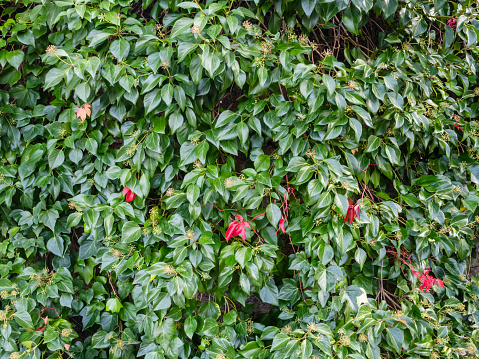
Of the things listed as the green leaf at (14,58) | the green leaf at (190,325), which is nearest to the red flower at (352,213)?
the green leaf at (190,325)

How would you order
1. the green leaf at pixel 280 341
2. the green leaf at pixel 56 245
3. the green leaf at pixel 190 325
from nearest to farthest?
the green leaf at pixel 280 341
the green leaf at pixel 190 325
the green leaf at pixel 56 245

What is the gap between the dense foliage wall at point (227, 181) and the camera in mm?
1276

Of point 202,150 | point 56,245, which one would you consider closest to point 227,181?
point 202,150

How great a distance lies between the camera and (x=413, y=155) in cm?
181

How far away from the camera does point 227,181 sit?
4.18 ft

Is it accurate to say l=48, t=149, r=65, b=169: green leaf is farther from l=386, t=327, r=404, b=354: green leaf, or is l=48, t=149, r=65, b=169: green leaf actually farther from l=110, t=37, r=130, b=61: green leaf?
l=386, t=327, r=404, b=354: green leaf

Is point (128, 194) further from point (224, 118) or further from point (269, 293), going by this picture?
point (269, 293)

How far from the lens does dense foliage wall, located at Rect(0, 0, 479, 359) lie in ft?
4.19

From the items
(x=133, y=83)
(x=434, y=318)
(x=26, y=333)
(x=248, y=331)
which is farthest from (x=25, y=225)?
(x=434, y=318)

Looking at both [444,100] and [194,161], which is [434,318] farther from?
[194,161]

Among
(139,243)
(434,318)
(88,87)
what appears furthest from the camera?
(434,318)

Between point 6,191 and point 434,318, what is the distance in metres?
2.11

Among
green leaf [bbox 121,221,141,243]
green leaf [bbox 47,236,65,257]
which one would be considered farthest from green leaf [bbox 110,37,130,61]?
green leaf [bbox 47,236,65,257]

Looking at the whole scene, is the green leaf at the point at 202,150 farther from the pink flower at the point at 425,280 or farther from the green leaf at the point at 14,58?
the pink flower at the point at 425,280
